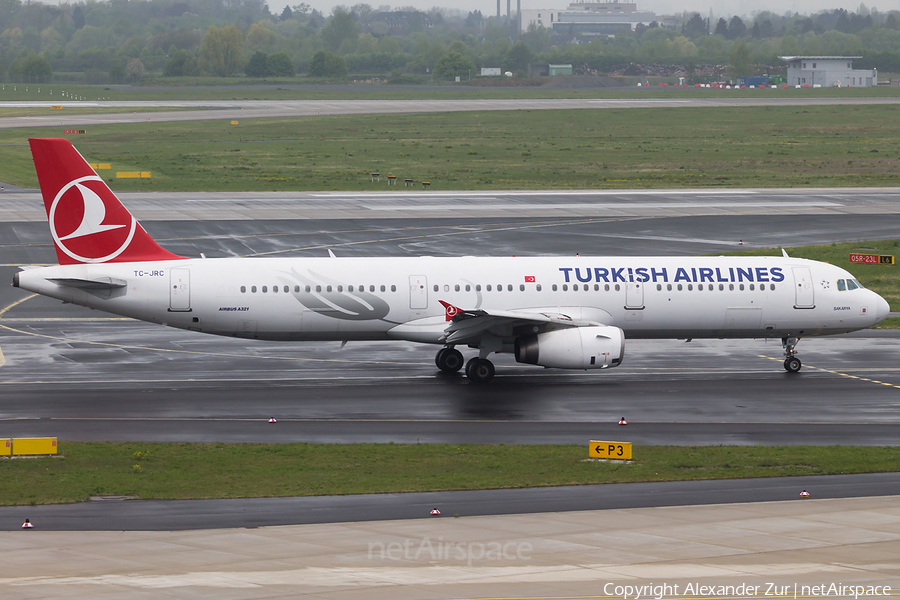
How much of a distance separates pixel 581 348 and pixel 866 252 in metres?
33.8

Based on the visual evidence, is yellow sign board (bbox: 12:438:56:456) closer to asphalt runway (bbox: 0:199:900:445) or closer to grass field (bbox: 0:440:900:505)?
grass field (bbox: 0:440:900:505)

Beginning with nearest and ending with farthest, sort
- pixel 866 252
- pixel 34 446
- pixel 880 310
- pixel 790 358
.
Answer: pixel 34 446
pixel 790 358
pixel 880 310
pixel 866 252

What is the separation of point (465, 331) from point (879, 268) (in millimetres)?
31862

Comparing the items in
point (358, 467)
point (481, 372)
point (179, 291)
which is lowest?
point (481, 372)

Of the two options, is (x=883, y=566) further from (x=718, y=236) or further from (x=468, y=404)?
(x=718, y=236)

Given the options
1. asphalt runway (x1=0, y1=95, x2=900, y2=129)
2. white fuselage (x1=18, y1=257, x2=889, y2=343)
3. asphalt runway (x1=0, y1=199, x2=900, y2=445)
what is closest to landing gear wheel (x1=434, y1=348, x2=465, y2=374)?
asphalt runway (x1=0, y1=199, x2=900, y2=445)

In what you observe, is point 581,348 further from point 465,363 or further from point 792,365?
point 792,365

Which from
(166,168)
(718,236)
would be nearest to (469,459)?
(718,236)

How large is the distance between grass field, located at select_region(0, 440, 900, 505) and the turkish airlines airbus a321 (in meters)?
8.62

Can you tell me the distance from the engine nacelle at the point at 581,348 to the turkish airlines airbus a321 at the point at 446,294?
0.15ft

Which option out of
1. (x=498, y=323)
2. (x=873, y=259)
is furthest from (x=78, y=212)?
(x=873, y=259)

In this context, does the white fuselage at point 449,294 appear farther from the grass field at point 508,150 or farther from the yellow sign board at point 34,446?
the grass field at point 508,150

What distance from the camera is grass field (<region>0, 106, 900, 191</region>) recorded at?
102562 mm

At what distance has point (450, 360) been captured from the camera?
41.5 metres
